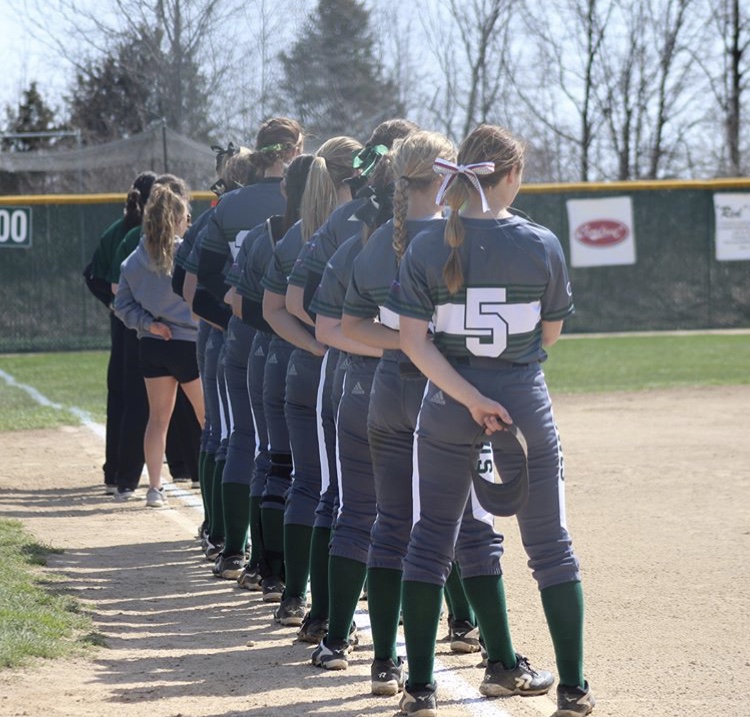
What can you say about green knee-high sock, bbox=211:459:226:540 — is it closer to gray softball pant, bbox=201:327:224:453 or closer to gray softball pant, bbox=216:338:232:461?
gray softball pant, bbox=216:338:232:461

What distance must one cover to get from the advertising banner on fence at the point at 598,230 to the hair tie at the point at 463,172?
19065 mm

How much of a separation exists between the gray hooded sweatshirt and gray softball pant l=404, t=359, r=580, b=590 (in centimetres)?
446

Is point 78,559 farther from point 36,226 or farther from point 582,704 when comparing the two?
point 36,226

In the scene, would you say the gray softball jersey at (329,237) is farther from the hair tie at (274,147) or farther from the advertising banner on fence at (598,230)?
the advertising banner on fence at (598,230)

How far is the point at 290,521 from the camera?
5.72 m

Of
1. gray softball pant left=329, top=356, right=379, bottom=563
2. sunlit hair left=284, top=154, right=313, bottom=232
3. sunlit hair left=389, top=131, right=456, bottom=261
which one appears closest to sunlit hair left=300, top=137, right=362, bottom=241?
sunlit hair left=284, top=154, right=313, bottom=232

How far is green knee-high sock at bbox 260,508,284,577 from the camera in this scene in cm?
628

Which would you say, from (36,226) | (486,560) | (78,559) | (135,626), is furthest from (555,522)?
(36,226)

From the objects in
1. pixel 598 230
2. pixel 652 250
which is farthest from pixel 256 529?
pixel 652 250

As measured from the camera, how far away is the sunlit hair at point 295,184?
586 centimetres

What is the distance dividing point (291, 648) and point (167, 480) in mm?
5091

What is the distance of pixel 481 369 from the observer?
4.20 m

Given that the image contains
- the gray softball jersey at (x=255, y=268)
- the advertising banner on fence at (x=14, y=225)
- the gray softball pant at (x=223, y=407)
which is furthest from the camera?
the advertising banner on fence at (x=14, y=225)

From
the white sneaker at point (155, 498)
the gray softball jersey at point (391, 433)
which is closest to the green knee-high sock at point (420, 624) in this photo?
the gray softball jersey at point (391, 433)
